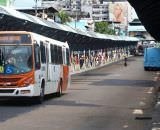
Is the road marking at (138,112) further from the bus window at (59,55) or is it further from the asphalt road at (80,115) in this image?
the bus window at (59,55)

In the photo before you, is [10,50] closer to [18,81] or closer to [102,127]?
[18,81]

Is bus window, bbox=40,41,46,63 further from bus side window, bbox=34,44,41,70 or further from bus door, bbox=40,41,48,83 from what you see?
bus side window, bbox=34,44,41,70

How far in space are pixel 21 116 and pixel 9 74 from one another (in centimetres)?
418

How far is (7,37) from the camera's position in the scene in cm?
2270

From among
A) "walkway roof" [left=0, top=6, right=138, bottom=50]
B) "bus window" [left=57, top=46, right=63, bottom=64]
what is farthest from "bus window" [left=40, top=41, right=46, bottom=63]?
"walkway roof" [left=0, top=6, right=138, bottom=50]

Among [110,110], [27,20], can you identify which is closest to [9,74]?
[110,110]

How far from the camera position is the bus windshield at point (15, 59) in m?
22.2

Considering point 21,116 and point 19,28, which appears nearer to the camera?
point 21,116

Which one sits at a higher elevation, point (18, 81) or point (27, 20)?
point (27, 20)

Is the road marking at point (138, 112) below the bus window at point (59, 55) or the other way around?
below

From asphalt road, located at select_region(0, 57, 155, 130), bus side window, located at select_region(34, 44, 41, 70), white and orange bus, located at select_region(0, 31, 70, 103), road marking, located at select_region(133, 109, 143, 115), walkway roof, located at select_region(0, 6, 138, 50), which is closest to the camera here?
asphalt road, located at select_region(0, 57, 155, 130)

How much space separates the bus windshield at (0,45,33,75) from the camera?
22156mm

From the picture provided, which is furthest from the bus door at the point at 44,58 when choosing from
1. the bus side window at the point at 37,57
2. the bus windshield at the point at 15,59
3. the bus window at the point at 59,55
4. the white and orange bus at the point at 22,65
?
the bus window at the point at 59,55

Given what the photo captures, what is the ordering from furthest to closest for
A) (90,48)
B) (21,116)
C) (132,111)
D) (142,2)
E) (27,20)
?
1. (90,48)
2. (27,20)
3. (132,111)
4. (21,116)
5. (142,2)
